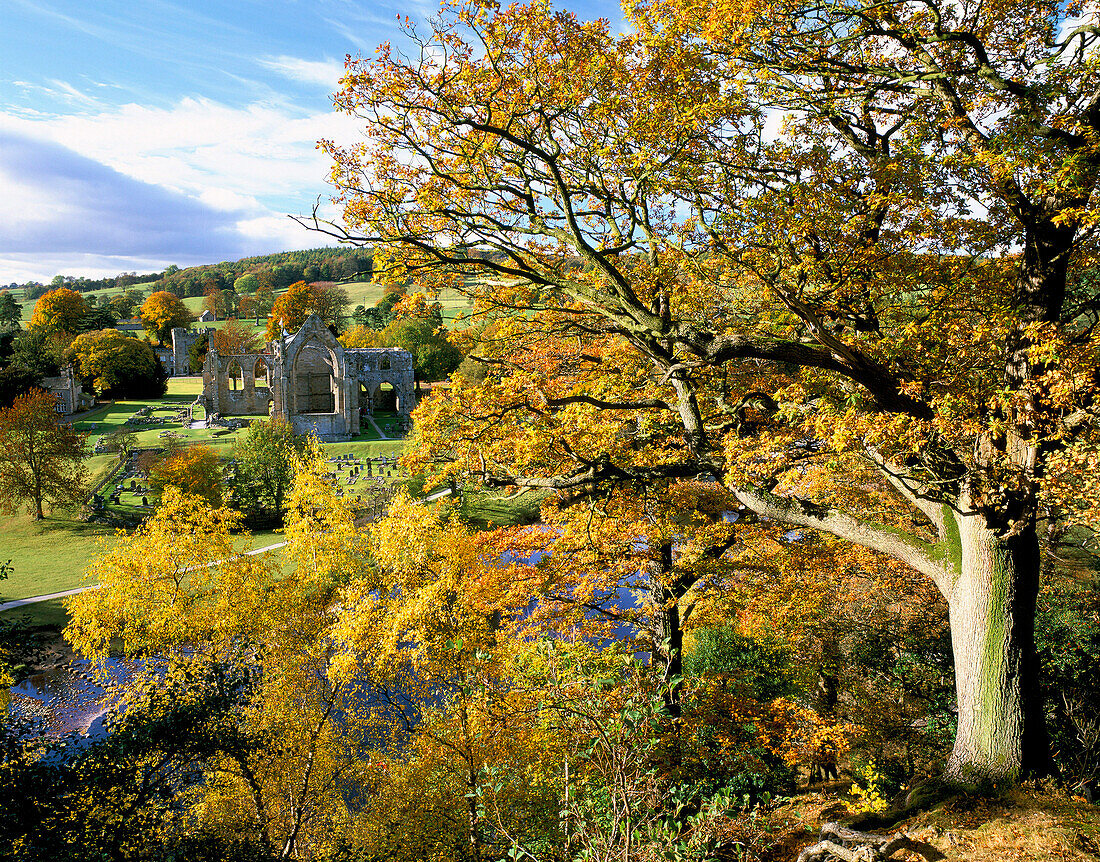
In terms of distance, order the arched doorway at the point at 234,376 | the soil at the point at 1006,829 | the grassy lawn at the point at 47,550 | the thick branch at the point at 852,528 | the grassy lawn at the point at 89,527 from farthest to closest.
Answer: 1. the arched doorway at the point at 234,376
2. the grassy lawn at the point at 89,527
3. the grassy lawn at the point at 47,550
4. the thick branch at the point at 852,528
5. the soil at the point at 1006,829

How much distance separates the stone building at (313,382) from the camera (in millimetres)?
42969

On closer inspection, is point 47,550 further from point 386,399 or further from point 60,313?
point 60,313

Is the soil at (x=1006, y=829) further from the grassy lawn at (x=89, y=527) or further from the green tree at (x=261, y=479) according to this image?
the green tree at (x=261, y=479)

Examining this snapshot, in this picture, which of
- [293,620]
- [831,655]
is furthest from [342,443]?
[831,655]

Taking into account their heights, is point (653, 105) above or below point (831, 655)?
above

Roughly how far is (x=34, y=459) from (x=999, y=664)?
117 ft

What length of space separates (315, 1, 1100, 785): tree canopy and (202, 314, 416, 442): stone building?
35513 millimetres

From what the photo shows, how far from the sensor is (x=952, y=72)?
6012 millimetres

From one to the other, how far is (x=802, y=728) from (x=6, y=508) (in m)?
33.5

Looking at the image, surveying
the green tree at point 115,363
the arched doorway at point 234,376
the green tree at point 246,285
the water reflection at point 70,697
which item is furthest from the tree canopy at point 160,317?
the water reflection at point 70,697

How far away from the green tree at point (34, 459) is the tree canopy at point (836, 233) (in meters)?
29.0

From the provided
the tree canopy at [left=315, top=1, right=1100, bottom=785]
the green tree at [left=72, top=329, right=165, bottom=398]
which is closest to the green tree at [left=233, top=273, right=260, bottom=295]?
the green tree at [left=72, top=329, right=165, bottom=398]

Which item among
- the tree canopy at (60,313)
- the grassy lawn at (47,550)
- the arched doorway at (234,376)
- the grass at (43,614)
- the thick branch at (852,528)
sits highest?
the tree canopy at (60,313)

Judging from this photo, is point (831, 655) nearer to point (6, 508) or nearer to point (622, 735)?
point (622, 735)
